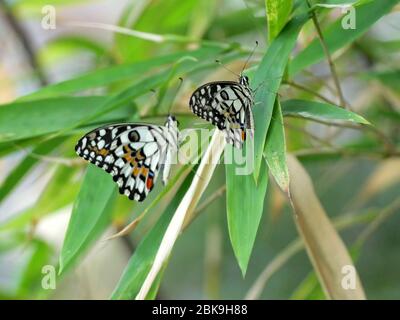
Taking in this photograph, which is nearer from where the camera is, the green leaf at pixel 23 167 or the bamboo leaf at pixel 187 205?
the bamboo leaf at pixel 187 205

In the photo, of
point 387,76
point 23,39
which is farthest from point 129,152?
point 23,39

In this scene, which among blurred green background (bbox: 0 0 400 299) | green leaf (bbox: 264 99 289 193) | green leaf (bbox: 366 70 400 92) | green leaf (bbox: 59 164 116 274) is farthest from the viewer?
green leaf (bbox: 366 70 400 92)

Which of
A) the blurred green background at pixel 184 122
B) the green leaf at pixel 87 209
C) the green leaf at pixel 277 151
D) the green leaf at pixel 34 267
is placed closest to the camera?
the green leaf at pixel 277 151

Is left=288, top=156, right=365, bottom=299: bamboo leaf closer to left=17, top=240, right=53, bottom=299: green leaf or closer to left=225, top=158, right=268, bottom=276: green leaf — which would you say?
left=225, top=158, right=268, bottom=276: green leaf

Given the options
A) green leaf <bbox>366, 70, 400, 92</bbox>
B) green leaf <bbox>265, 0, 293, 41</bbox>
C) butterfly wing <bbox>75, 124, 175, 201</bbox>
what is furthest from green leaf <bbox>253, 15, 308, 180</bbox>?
green leaf <bbox>366, 70, 400, 92</bbox>

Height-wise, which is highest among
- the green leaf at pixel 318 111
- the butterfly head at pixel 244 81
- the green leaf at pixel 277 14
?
the green leaf at pixel 277 14

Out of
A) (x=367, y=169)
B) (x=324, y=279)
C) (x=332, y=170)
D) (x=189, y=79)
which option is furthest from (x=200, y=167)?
(x=367, y=169)

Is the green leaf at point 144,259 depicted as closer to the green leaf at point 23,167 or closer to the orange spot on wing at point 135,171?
the orange spot on wing at point 135,171

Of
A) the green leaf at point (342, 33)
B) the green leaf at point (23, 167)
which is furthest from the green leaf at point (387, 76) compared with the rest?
the green leaf at point (23, 167)

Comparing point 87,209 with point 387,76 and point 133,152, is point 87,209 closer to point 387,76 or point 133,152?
point 133,152
